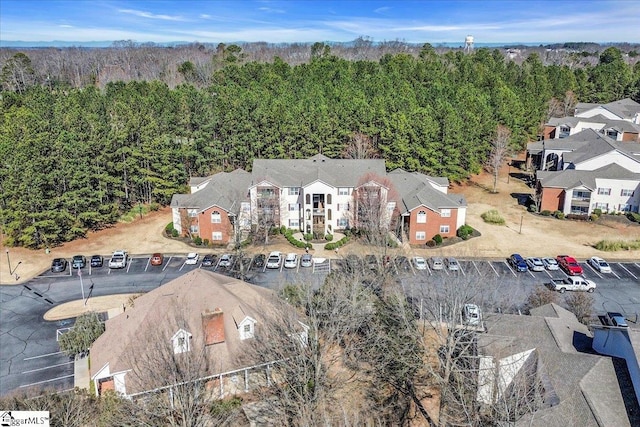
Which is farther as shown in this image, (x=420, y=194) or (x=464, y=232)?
(x=420, y=194)

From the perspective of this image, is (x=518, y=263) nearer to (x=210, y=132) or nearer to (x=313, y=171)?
(x=313, y=171)

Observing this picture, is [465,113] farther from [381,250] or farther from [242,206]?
[381,250]

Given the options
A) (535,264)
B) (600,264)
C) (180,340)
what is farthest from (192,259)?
(600,264)

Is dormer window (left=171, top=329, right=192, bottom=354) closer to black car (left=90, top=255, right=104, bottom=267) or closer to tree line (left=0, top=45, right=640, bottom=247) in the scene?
→ black car (left=90, top=255, right=104, bottom=267)

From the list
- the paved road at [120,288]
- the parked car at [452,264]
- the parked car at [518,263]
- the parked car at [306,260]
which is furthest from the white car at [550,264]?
the parked car at [306,260]

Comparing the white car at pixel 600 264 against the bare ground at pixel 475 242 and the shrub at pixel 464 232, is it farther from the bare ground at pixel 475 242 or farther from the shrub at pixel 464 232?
the shrub at pixel 464 232

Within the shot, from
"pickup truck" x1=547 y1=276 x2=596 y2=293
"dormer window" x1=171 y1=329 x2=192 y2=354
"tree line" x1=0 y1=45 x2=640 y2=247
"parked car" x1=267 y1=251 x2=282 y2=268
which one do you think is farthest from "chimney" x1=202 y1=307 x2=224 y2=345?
"tree line" x1=0 y1=45 x2=640 y2=247

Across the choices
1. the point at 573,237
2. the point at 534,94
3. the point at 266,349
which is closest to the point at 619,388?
the point at 266,349
